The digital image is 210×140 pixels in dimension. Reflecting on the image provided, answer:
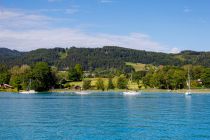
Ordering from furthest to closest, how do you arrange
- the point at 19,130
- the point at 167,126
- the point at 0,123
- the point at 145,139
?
the point at 0,123
the point at 167,126
the point at 19,130
the point at 145,139

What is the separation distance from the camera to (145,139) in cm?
5128

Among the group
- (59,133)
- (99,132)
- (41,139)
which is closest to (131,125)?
(99,132)

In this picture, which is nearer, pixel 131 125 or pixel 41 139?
pixel 41 139

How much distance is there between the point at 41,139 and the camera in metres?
51.3

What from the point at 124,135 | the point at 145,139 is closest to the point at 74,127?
the point at 124,135

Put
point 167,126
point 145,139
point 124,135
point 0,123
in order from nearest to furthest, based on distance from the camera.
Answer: point 145,139
point 124,135
point 167,126
point 0,123

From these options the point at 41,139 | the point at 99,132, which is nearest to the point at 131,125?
the point at 99,132

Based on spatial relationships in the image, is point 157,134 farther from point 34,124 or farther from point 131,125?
point 34,124

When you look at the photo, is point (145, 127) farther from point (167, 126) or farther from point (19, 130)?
point (19, 130)

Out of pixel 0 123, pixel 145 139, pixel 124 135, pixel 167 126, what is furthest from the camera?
pixel 0 123

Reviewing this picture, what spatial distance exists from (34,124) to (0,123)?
5.91m

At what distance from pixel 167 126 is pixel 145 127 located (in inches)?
145

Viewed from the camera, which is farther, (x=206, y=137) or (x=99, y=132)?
(x=99, y=132)

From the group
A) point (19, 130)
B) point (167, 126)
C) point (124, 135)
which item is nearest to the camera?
point (124, 135)
